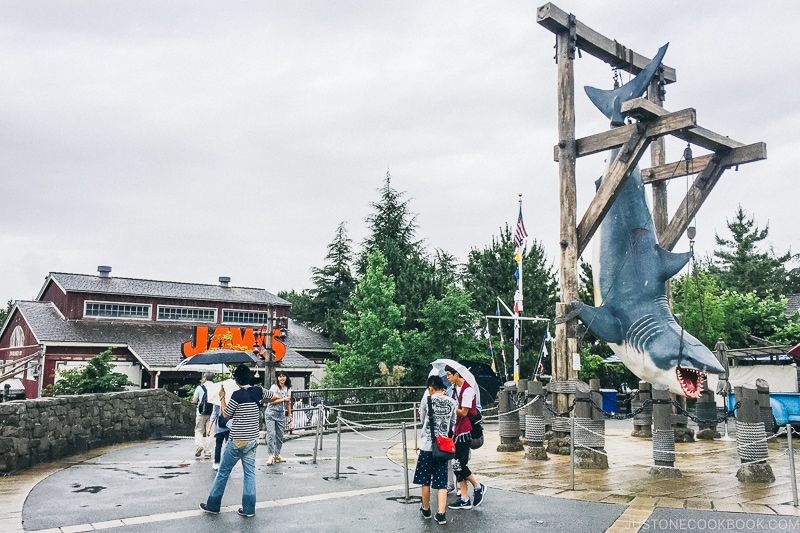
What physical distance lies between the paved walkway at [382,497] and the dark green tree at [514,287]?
48.9ft

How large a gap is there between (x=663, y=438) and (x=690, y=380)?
93cm

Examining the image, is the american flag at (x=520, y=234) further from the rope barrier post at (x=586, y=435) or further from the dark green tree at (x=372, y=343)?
the dark green tree at (x=372, y=343)

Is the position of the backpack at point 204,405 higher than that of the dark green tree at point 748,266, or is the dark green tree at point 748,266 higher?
the dark green tree at point 748,266

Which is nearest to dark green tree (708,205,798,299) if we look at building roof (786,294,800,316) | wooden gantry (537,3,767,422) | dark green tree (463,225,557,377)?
building roof (786,294,800,316)

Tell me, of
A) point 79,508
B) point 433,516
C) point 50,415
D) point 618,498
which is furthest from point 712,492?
point 50,415

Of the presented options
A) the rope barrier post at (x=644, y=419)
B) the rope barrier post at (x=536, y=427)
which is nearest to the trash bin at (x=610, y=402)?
the rope barrier post at (x=644, y=419)

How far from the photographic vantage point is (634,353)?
10.2m

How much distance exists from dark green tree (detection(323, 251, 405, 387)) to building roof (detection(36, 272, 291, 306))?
9.60m

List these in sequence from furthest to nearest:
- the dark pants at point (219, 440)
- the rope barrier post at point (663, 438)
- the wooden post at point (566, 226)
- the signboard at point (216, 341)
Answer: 1. the signboard at point (216, 341)
2. the wooden post at point (566, 226)
3. the dark pants at point (219, 440)
4. the rope barrier post at point (663, 438)

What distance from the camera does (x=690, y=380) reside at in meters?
9.80

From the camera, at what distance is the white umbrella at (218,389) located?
11195 mm

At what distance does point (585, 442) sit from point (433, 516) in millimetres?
4042

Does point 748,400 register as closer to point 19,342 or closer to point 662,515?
point 662,515

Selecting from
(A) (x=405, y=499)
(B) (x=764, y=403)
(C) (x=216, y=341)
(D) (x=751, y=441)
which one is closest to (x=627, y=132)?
(D) (x=751, y=441)
